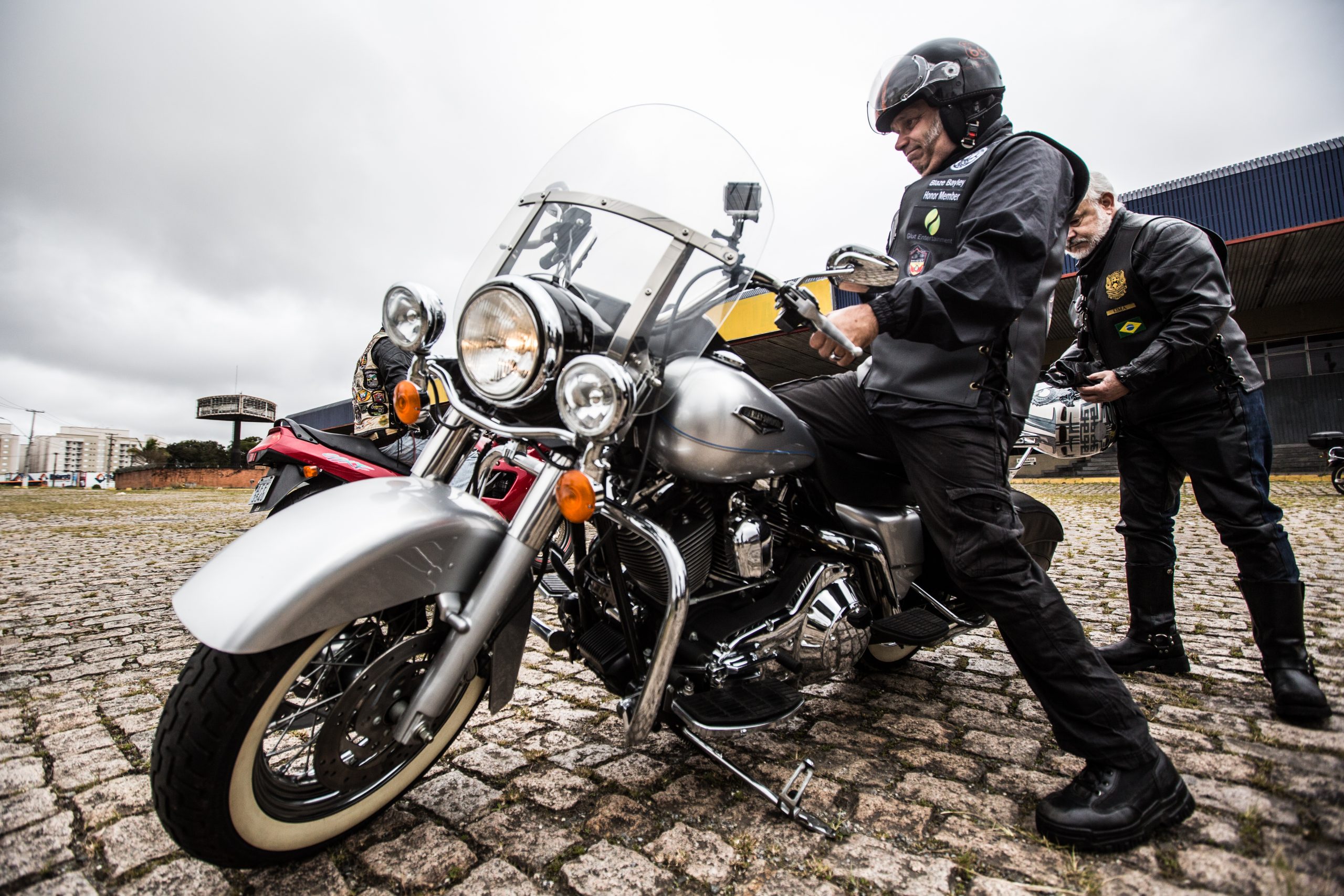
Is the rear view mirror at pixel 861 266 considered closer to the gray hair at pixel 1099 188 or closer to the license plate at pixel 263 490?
the gray hair at pixel 1099 188

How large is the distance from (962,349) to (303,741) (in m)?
2.06

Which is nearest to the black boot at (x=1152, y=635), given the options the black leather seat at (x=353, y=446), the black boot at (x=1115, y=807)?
the black boot at (x=1115, y=807)

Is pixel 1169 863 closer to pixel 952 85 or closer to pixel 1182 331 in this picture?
pixel 1182 331

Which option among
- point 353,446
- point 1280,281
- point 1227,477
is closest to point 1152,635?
point 1227,477

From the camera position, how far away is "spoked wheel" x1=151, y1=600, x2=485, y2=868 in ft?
4.50

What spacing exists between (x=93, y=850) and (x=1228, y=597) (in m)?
5.16

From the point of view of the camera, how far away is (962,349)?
182cm

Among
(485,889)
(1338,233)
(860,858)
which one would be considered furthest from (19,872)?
(1338,233)

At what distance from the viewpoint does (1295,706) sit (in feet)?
7.63

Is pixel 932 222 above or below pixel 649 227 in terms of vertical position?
above

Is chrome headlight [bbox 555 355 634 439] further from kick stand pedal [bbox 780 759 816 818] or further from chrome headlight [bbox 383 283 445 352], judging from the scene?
kick stand pedal [bbox 780 759 816 818]

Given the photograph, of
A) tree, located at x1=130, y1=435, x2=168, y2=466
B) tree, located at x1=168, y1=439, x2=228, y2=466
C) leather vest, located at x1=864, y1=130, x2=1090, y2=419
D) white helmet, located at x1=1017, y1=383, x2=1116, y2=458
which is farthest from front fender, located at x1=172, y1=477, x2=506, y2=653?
tree, located at x1=130, y1=435, x2=168, y2=466

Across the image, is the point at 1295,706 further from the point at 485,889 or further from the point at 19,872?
the point at 19,872

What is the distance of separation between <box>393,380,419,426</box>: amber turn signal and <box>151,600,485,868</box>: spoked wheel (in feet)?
1.53
